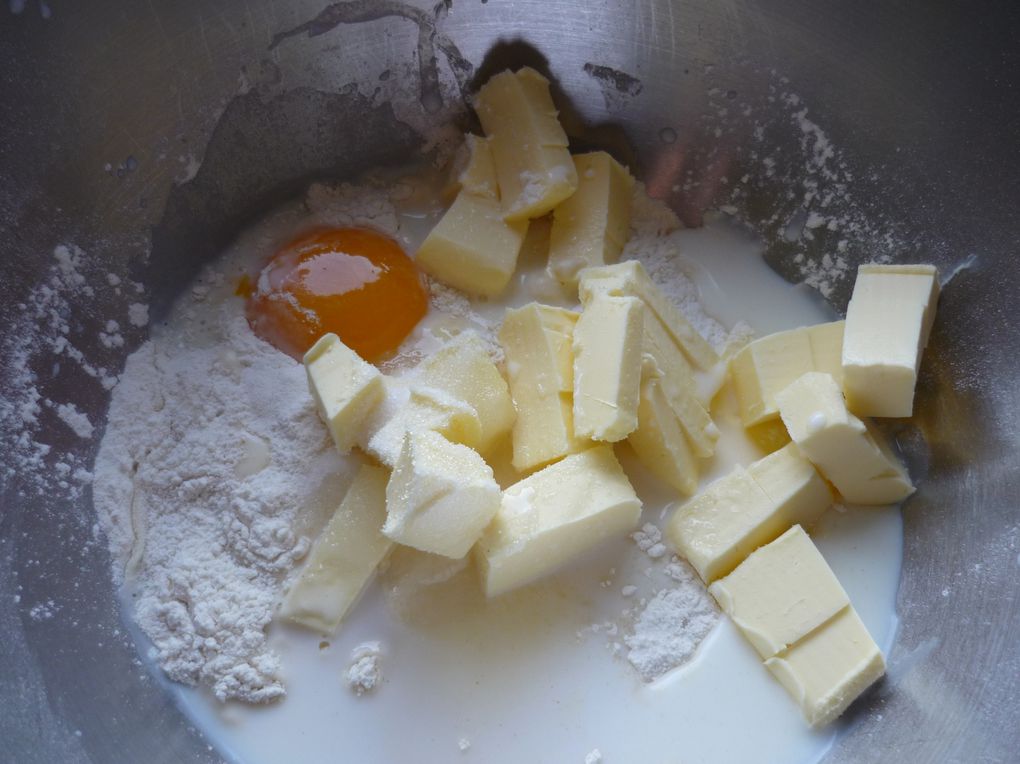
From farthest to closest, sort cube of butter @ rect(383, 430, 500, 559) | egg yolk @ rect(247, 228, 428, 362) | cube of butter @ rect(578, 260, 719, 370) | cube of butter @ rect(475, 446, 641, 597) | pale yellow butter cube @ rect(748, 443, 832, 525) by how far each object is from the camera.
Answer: egg yolk @ rect(247, 228, 428, 362) → cube of butter @ rect(578, 260, 719, 370) → pale yellow butter cube @ rect(748, 443, 832, 525) → cube of butter @ rect(475, 446, 641, 597) → cube of butter @ rect(383, 430, 500, 559)

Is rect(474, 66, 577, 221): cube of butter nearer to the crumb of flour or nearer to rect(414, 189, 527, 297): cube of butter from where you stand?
rect(414, 189, 527, 297): cube of butter

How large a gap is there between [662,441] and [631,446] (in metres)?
0.13

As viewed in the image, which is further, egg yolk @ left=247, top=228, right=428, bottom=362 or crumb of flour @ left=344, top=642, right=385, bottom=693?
egg yolk @ left=247, top=228, right=428, bottom=362

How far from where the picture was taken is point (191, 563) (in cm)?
178

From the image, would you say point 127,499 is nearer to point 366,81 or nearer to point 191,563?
point 191,563

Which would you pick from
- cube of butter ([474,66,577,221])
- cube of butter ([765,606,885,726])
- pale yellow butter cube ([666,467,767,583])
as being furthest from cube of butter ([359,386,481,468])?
cube of butter ([765,606,885,726])

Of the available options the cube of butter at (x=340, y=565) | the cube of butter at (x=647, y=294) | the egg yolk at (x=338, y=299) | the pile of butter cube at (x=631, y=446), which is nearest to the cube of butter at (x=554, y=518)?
the pile of butter cube at (x=631, y=446)

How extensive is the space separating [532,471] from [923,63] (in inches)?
49.4

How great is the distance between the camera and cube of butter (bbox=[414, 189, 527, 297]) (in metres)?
2.10

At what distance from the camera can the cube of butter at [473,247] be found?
82.7 inches

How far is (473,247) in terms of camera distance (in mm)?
2094

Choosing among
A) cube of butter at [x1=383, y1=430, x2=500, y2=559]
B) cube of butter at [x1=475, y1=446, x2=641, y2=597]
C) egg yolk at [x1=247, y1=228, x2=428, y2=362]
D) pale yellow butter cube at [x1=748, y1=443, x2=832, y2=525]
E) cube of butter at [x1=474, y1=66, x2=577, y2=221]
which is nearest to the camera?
cube of butter at [x1=383, y1=430, x2=500, y2=559]

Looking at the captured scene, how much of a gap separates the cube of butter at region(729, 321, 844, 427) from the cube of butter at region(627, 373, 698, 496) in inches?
7.9

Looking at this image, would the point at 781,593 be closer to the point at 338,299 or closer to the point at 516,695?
the point at 516,695
